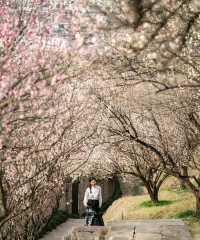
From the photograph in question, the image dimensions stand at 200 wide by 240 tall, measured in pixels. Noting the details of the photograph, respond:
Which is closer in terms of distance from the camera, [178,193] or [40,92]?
[40,92]

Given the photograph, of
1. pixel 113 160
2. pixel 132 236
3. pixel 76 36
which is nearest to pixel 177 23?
pixel 76 36

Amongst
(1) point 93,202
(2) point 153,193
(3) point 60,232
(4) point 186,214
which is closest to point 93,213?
(1) point 93,202

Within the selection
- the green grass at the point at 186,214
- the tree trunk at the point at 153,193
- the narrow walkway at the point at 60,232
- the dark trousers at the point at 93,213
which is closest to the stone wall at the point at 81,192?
the narrow walkway at the point at 60,232

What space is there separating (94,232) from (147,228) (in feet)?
4.94

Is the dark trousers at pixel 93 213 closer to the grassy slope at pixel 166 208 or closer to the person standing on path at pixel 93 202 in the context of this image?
the person standing on path at pixel 93 202

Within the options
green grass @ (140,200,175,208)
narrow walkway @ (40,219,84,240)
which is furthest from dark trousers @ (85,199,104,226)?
green grass @ (140,200,175,208)

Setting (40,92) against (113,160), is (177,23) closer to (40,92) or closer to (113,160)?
(40,92)

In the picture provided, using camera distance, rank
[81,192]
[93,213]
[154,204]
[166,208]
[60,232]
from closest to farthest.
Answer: [93,213] → [166,208] → [154,204] → [60,232] → [81,192]

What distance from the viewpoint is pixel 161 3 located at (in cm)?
713

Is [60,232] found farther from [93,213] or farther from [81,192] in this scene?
[81,192]

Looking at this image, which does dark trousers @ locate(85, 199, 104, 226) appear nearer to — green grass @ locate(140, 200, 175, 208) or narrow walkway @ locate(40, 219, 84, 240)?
narrow walkway @ locate(40, 219, 84, 240)

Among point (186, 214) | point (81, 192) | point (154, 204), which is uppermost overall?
point (81, 192)

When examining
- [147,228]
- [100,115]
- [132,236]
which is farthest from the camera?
[100,115]

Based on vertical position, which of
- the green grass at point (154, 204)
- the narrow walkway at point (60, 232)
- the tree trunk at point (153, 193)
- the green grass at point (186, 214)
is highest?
the tree trunk at point (153, 193)
